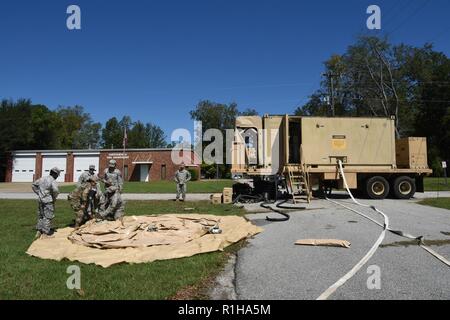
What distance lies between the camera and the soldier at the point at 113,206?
1098 centimetres

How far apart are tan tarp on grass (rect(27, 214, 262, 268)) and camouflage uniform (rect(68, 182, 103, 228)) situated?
680mm

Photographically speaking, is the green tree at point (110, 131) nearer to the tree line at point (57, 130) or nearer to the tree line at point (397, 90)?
the tree line at point (57, 130)

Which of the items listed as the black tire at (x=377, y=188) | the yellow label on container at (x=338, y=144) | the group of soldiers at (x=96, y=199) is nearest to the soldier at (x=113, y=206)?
the group of soldiers at (x=96, y=199)

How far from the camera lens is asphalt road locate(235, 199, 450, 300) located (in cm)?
513

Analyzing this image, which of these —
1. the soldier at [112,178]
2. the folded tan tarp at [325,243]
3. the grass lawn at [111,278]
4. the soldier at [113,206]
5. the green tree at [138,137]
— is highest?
the green tree at [138,137]

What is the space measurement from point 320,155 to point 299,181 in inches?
63.1

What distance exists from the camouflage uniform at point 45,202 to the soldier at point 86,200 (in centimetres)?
117

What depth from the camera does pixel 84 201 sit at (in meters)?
10.9

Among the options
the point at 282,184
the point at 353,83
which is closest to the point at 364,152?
the point at 282,184

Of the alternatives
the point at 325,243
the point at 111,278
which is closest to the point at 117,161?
the point at 325,243

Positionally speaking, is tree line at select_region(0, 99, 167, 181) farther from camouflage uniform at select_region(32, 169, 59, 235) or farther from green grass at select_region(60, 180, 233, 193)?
camouflage uniform at select_region(32, 169, 59, 235)

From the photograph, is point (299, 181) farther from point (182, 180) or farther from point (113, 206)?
point (113, 206)
